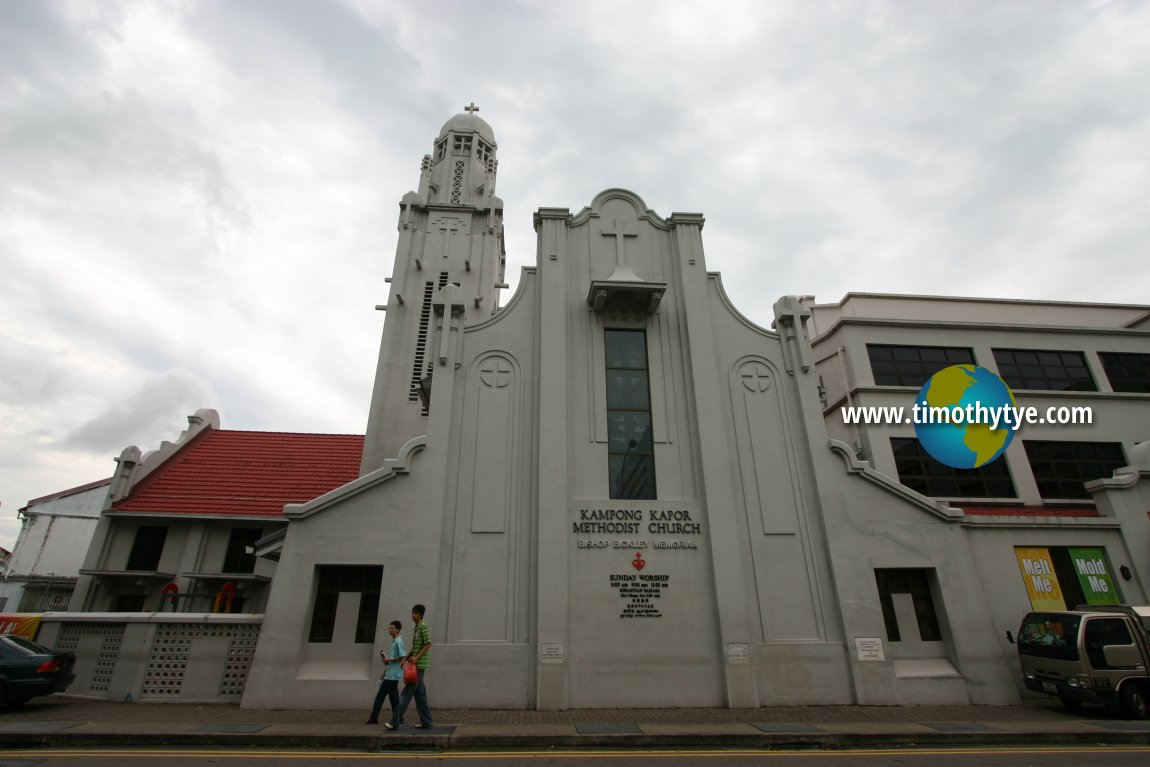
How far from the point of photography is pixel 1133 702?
435 inches

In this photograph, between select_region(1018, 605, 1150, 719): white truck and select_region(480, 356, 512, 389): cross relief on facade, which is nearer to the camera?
select_region(1018, 605, 1150, 719): white truck

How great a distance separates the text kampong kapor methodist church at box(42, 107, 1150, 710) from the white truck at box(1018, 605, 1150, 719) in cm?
91

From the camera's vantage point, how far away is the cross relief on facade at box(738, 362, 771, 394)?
15.0m

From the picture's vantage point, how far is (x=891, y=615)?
1323 cm

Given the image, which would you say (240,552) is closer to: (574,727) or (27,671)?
(27,671)

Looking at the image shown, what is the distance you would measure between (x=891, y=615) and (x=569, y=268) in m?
12.2

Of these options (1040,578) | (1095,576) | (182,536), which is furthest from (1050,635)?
(182,536)

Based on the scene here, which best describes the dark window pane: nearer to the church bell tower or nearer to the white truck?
the church bell tower

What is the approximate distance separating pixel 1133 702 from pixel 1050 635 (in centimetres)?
156

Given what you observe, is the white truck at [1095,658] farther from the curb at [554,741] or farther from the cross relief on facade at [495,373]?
the cross relief on facade at [495,373]

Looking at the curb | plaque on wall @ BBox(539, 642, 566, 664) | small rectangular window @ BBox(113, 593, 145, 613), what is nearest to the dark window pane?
plaque on wall @ BBox(539, 642, 566, 664)

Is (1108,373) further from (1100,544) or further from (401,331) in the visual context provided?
(401,331)

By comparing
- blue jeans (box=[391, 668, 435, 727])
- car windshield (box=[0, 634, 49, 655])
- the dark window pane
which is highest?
the dark window pane

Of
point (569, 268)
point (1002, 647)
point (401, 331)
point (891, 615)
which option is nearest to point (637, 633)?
point (891, 615)
